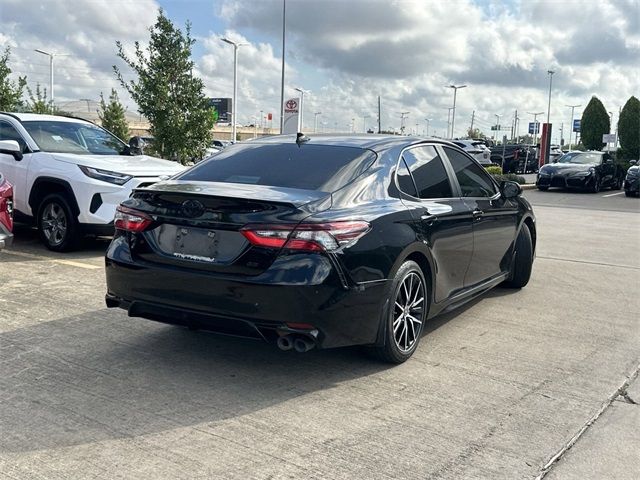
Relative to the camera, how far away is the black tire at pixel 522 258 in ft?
21.7

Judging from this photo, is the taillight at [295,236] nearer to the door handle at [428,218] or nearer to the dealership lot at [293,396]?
the dealership lot at [293,396]

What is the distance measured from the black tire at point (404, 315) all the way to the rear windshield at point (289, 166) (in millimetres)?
744

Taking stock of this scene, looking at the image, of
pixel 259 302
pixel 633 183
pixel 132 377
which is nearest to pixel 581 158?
pixel 633 183

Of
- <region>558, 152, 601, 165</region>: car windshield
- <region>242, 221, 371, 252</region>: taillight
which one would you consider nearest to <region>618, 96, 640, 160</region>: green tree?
<region>558, 152, 601, 165</region>: car windshield

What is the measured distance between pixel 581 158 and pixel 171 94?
16.0m

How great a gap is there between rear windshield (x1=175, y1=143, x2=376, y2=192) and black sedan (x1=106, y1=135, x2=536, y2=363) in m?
0.01

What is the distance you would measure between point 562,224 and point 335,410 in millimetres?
10788

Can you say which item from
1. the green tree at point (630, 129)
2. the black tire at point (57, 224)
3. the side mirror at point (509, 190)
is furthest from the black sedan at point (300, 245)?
the green tree at point (630, 129)

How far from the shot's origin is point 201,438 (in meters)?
3.24

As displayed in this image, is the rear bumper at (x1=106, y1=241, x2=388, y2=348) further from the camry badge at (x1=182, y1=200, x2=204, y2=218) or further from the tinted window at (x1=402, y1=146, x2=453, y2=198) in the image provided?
the tinted window at (x1=402, y1=146, x2=453, y2=198)

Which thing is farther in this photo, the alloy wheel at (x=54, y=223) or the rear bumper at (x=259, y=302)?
the alloy wheel at (x=54, y=223)

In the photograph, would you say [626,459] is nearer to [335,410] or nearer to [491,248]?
[335,410]

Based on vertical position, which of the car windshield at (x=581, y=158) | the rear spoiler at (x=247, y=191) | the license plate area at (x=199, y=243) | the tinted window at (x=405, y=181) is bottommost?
the license plate area at (x=199, y=243)

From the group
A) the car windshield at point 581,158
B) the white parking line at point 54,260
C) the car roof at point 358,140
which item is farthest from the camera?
the car windshield at point 581,158
